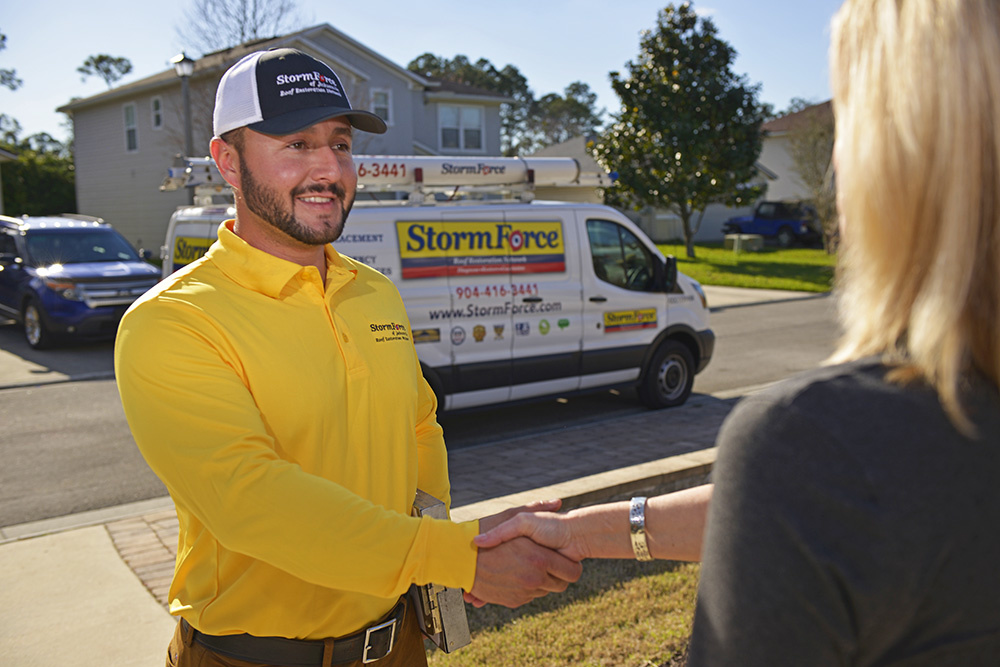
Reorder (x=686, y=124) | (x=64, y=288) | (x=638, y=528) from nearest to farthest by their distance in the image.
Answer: (x=638, y=528), (x=64, y=288), (x=686, y=124)

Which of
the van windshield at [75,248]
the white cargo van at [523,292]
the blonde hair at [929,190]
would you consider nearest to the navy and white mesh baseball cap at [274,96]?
the blonde hair at [929,190]

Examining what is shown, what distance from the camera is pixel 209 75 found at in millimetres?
25422

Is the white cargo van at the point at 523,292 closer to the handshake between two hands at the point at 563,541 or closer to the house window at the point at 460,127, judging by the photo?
the handshake between two hands at the point at 563,541

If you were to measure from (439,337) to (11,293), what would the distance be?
978cm

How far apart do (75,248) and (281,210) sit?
13.7 metres

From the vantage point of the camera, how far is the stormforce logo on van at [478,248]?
7.71 meters

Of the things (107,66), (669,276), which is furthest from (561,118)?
(669,276)

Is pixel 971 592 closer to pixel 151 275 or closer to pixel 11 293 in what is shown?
pixel 151 275

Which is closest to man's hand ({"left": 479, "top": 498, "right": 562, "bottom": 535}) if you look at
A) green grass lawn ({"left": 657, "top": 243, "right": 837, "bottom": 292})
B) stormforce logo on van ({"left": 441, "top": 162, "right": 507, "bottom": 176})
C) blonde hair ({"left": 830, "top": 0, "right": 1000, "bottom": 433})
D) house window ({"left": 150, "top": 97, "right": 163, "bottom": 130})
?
blonde hair ({"left": 830, "top": 0, "right": 1000, "bottom": 433})

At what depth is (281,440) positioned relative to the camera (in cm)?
195

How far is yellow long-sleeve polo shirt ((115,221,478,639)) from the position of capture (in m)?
1.71

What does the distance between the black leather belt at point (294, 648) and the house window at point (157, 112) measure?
1204 inches

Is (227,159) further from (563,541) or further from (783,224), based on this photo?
(783,224)

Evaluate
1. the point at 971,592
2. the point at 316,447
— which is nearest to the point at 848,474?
the point at 971,592
